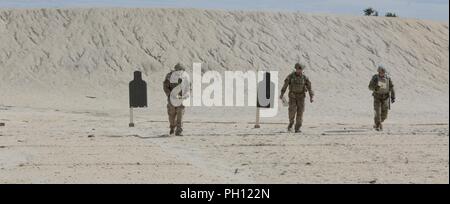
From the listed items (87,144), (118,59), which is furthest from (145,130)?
(118,59)

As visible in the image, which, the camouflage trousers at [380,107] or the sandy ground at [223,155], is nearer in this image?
the sandy ground at [223,155]

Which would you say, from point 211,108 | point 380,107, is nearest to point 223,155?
A: point 380,107

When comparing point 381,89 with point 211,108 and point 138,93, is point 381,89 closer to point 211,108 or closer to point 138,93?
point 138,93

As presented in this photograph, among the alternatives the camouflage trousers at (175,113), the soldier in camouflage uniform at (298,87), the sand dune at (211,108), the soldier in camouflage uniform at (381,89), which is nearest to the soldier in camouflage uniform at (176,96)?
the camouflage trousers at (175,113)

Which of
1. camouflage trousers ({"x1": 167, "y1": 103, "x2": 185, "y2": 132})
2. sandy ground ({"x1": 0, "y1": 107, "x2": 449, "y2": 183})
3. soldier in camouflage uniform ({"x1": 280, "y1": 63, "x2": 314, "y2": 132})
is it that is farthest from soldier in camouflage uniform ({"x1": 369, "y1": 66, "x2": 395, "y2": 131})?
camouflage trousers ({"x1": 167, "y1": 103, "x2": 185, "y2": 132})

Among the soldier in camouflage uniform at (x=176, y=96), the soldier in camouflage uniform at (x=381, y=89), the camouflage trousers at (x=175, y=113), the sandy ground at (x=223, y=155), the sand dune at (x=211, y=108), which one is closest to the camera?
the sandy ground at (x=223, y=155)

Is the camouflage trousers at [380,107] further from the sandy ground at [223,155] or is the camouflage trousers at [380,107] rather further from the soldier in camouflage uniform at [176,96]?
the soldier in camouflage uniform at [176,96]

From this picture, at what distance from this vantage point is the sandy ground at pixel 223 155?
37.4ft

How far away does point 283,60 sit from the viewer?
51.9 meters

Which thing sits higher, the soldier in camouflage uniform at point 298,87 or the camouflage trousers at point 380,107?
the soldier in camouflage uniform at point 298,87

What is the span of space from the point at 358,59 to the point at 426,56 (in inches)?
247

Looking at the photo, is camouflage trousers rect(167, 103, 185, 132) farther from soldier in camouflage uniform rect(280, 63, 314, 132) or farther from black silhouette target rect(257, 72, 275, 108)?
black silhouette target rect(257, 72, 275, 108)

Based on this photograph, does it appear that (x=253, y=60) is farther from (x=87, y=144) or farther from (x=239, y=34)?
(x=87, y=144)

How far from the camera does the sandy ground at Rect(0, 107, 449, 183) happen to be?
11.4 metres
